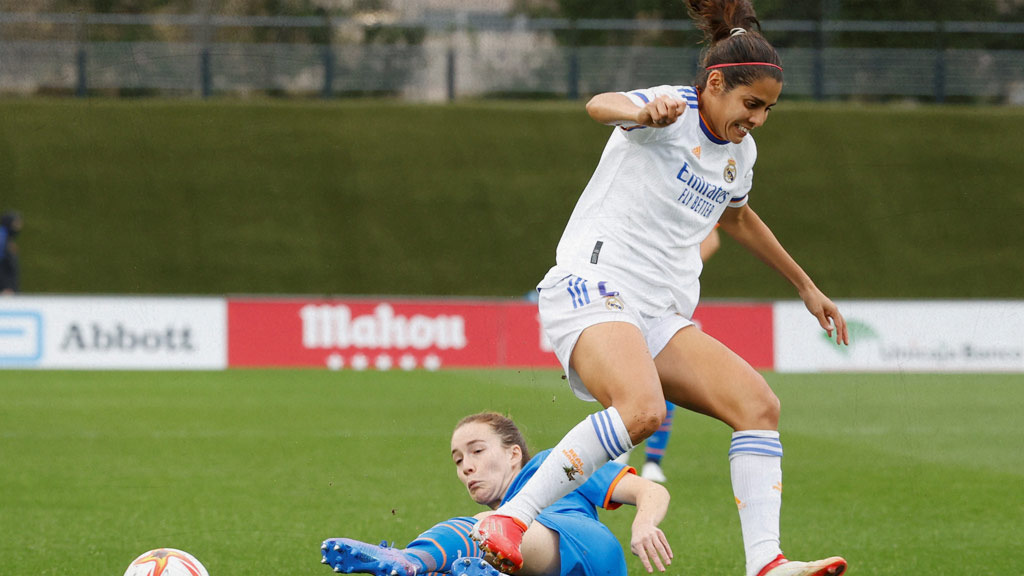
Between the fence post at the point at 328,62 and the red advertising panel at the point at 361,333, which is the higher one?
the fence post at the point at 328,62

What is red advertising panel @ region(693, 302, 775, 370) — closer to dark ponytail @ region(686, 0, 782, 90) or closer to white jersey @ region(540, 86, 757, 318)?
dark ponytail @ region(686, 0, 782, 90)

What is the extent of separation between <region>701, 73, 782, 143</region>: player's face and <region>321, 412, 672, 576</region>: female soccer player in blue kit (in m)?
1.15

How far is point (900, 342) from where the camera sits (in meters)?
15.9

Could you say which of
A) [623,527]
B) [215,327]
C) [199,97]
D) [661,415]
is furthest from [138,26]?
[661,415]

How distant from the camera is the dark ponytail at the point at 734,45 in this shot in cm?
393

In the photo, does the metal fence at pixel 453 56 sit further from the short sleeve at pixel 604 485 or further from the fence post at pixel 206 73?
the short sleeve at pixel 604 485

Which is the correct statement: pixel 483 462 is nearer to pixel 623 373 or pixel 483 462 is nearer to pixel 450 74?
pixel 623 373

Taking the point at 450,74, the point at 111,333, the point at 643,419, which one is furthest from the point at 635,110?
the point at 450,74

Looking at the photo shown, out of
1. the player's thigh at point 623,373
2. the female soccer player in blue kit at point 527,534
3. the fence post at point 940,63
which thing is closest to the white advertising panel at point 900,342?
the fence post at point 940,63

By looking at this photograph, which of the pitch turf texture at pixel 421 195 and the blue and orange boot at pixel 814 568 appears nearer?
the blue and orange boot at pixel 814 568

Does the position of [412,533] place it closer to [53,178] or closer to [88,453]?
[88,453]

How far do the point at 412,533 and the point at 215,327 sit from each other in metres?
10.7

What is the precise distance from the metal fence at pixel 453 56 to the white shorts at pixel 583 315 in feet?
67.9

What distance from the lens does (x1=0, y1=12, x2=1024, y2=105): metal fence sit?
24.3 meters
